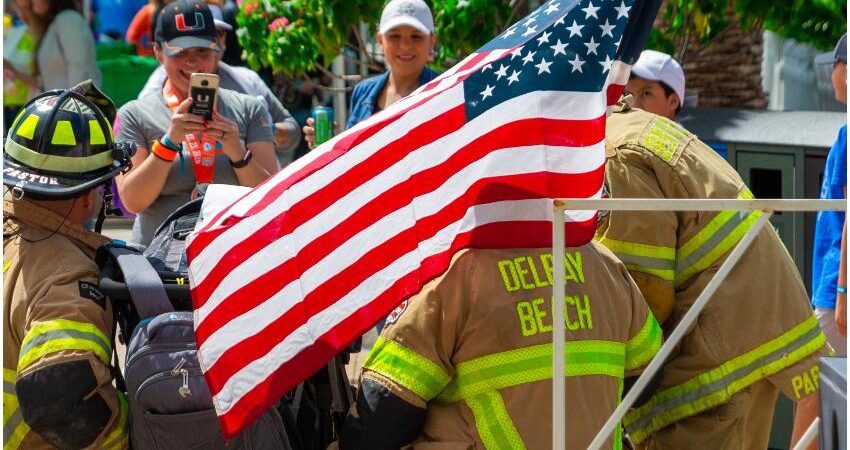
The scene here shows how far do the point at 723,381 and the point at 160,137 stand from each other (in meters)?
2.35

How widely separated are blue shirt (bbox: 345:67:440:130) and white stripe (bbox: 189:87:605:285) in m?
2.73

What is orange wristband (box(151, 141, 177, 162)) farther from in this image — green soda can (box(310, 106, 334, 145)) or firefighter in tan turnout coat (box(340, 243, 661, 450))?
firefighter in tan turnout coat (box(340, 243, 661, 450))

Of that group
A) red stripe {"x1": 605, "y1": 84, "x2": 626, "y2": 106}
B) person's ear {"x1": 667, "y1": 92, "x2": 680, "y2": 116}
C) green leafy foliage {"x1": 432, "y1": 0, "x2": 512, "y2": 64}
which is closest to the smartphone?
person's ear {"x1": 667, "y1": 92, "x2": 680, "y2": 116}

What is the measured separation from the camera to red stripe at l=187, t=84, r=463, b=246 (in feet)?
10.8

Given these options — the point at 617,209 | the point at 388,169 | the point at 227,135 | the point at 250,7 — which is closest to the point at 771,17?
the point at 250,7

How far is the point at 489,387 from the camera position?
10.7 ft

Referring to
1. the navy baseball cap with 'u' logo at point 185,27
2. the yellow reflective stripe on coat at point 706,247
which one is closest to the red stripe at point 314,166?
the yellow reflective stripe on coat at point 706,247

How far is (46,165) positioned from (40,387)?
62cm

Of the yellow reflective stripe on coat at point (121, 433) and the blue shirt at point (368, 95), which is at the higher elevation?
the blue shirt at point (368, 95)

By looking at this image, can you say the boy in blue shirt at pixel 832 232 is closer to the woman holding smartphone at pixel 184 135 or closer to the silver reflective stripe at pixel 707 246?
the silver reflective stripe at pixel 707 246

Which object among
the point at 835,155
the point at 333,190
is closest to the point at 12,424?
the point at 333,190

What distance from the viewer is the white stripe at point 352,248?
322 centimetres

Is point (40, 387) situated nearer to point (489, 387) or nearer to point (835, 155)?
point (489, 387)

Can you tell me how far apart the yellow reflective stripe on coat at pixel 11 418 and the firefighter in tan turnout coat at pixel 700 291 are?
169cm
